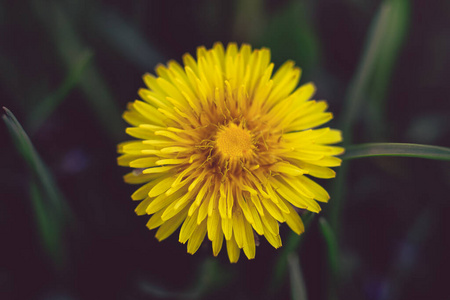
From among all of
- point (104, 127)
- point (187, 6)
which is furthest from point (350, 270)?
point (187, 6)

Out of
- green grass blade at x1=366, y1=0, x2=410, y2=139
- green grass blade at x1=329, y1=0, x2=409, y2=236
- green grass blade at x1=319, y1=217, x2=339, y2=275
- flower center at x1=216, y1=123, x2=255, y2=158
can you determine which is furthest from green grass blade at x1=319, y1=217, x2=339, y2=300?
green grass blade at x1=366, y1=0, x2=410, y2=139

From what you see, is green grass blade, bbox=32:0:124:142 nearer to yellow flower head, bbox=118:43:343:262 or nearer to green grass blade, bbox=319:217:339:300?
yellow flower head, bbox=118:43:343:262

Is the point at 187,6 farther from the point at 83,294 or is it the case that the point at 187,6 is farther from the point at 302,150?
the point at 83,294

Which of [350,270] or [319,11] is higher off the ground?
[319,11]

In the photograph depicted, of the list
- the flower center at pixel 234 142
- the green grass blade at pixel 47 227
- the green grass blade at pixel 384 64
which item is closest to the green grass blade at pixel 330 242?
the flower center at pixel 234 142

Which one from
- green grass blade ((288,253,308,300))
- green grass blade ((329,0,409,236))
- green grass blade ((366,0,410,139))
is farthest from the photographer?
green grass blade ((366,0,410,139))

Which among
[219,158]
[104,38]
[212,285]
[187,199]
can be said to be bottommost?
[212,285]

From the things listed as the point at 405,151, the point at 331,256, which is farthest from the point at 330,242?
the point at 405,151
